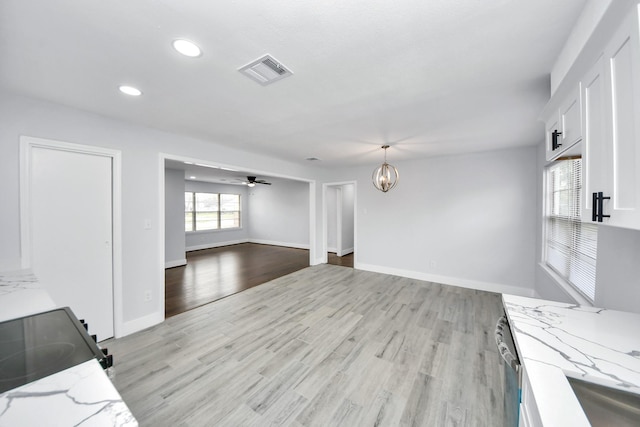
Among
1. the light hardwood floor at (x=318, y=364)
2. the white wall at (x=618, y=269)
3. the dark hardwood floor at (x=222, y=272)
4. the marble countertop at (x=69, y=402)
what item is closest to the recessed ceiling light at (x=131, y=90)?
the marble countertop at (x=69, y=402)

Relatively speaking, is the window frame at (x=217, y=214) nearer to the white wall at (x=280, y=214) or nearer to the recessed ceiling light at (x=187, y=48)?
the white wall at (x=280, y=214)

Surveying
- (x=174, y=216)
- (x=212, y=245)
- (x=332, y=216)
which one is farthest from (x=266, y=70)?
(x=212, y=245)

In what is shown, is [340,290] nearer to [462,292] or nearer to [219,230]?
[462,292]

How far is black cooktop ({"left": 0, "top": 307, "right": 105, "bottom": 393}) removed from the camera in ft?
2.58

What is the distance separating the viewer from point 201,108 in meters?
2.28

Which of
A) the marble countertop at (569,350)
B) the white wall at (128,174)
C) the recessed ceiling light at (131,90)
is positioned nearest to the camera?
the marble countertop at (569,350)

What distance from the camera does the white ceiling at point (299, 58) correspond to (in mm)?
1146

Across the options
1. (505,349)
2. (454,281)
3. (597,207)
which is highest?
(597,207)

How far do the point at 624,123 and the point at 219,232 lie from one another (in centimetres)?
909

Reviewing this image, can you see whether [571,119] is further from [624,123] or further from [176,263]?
[176,263]

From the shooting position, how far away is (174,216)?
589 centimetres

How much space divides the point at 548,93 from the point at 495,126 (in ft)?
2.76

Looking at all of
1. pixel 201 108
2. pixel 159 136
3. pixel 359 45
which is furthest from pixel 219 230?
pixel 359 45

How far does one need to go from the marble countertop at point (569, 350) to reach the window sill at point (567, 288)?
1.00 m
